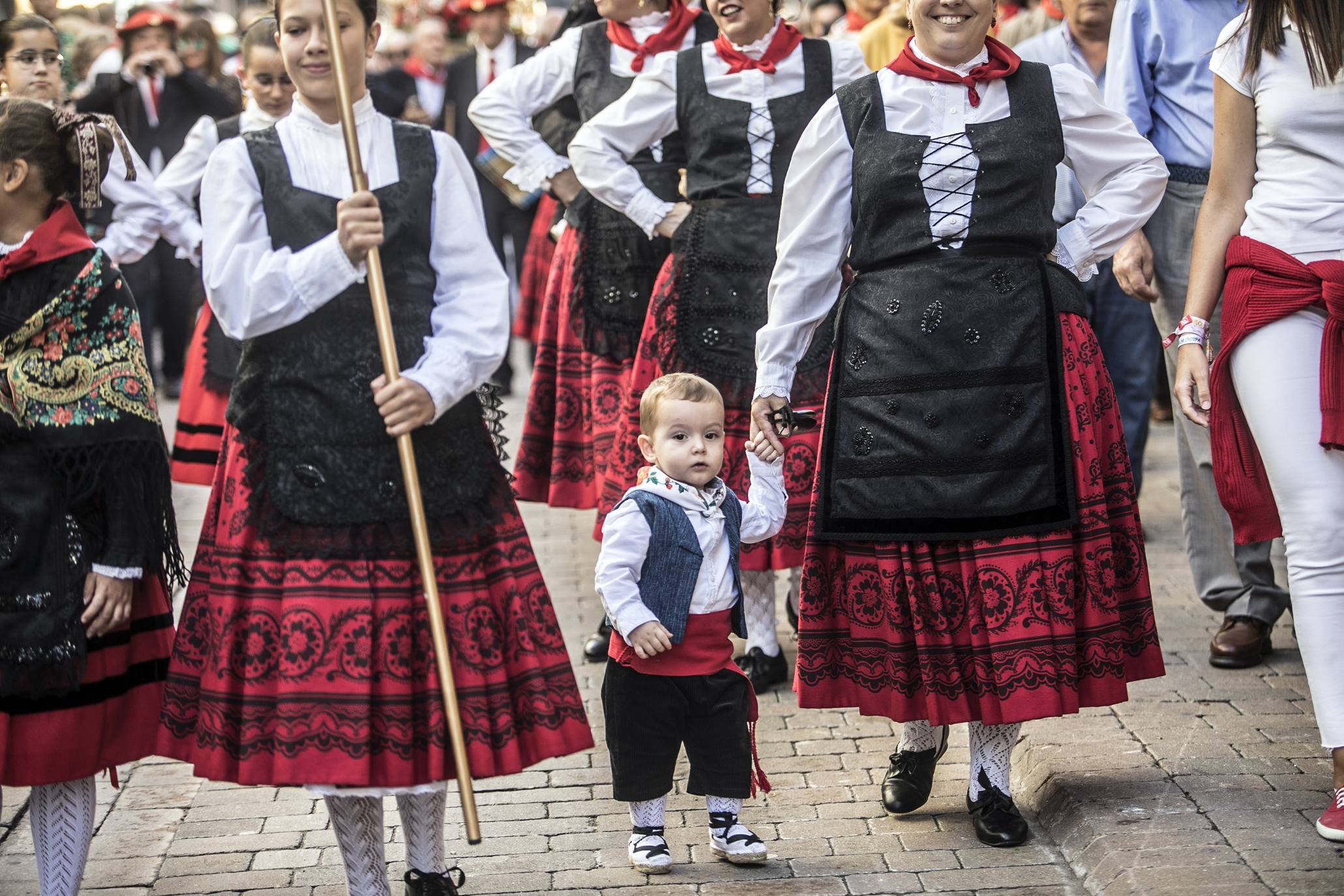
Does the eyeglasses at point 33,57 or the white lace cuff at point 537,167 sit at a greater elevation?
the eyeglasses at point 33,57

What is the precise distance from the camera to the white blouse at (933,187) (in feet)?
14.0

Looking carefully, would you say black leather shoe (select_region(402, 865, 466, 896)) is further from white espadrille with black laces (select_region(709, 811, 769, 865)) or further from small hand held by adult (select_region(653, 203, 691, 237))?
small hand held by adult (select_region(653, 203, 691, 237))

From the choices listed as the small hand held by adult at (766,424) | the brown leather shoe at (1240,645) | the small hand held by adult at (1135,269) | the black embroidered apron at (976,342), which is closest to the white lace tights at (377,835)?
the small hand held by adult at (766,424)

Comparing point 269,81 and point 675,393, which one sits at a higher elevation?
point 269,81

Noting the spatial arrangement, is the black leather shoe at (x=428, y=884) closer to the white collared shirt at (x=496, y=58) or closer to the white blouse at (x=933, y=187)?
the white blouse at (x=933, y=187)

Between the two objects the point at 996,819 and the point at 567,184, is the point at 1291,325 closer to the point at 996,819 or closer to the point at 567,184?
the point at 996,819

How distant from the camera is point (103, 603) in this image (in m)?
3.93

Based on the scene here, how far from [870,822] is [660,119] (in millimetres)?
2408

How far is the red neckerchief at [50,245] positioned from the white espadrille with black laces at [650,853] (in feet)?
6.30

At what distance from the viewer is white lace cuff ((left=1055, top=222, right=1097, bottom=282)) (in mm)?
4477

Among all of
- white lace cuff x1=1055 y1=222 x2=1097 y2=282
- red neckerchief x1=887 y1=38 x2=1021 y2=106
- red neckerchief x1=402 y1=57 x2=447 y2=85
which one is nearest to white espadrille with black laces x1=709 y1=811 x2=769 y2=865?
white lace cuff x1=1055 y1=222 x2=1097 y2=282

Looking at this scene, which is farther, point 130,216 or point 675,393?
point 130,216

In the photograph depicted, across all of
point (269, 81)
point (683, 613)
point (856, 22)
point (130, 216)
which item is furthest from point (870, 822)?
point (856, 22)

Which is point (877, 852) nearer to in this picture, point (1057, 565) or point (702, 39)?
point (1057, 565)
